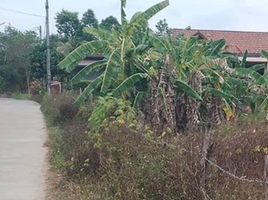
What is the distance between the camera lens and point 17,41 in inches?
1993

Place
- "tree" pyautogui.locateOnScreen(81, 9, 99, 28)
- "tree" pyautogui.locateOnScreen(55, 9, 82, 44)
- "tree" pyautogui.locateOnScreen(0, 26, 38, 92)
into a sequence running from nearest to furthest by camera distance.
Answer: "tree" pyautogui.locateOnScreen(0, 26, 38, 92) → "tree" pyautogui.locateOnScreen(55, 9, 82, 44) → "tree" pyautogui.locateOnScreen(81, 9, 99, 28)

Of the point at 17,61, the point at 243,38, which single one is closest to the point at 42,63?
the point at 17,61

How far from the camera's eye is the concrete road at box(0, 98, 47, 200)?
25.7 ft

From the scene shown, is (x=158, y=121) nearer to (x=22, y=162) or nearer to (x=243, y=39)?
(x=22, y=162)

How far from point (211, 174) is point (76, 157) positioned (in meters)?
3.34

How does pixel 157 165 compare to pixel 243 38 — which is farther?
pixel 243 38

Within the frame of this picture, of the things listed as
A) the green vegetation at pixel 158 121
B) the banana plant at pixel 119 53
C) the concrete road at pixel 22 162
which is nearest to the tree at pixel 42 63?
the concrete road at pixel 22 162

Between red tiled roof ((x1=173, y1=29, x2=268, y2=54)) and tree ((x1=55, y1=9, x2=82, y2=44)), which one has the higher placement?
tree ((x1=55, y1=9, x2=82, y2=44))

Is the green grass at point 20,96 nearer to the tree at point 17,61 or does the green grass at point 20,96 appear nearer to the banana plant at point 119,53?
the tree at point 17,61

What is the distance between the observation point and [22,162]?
34.5 ft

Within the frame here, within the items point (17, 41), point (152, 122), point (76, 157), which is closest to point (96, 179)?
point (76, 157)

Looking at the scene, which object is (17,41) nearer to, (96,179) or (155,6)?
(155,6)

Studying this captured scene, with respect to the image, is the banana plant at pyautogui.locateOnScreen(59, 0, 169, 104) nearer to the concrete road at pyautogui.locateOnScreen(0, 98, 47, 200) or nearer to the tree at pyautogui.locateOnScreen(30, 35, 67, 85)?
the concrete road at pyautogui.locateOnScreen(0, 98, 47, 200)

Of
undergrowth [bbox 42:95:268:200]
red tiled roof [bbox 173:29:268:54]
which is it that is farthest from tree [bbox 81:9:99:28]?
undergrowth [bbox 42:95:268:200]
